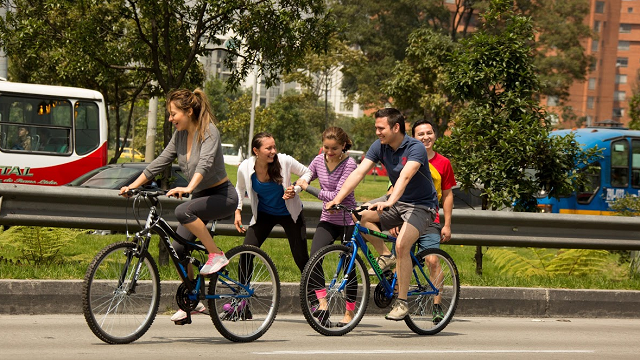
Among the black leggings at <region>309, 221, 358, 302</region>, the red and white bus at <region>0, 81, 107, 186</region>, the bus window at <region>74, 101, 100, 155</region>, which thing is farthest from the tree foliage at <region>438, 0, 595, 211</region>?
the bus window at <region>74, 101, 100, 155</region>

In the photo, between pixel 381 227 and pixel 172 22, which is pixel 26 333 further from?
pixel 172 22

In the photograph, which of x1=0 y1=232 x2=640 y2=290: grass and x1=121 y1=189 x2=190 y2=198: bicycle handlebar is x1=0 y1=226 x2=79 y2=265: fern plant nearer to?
x1=0 y1=232 x2=640 y2=290: grass

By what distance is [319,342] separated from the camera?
23.2 feet

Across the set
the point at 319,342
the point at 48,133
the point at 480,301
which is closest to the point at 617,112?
the point at 48,133

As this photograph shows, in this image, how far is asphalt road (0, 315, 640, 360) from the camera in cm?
633

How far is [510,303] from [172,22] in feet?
21.1

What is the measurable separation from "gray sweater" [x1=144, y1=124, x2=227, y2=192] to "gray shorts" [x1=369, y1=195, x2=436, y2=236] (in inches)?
58.6

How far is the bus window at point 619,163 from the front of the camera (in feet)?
99.3

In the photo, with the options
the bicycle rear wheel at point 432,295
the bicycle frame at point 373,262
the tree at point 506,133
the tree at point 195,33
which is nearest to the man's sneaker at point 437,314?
the bicycle rear wheel at point 432,295

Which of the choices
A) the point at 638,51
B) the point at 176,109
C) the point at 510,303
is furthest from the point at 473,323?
the point at 638,51

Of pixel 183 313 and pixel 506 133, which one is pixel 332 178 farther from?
pixel 506 133

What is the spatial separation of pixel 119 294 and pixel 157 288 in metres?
A: 0.33

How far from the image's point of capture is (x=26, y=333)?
6910 millimetres

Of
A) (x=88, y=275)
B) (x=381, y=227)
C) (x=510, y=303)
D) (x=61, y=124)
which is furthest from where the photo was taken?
(x=61, y=124)
